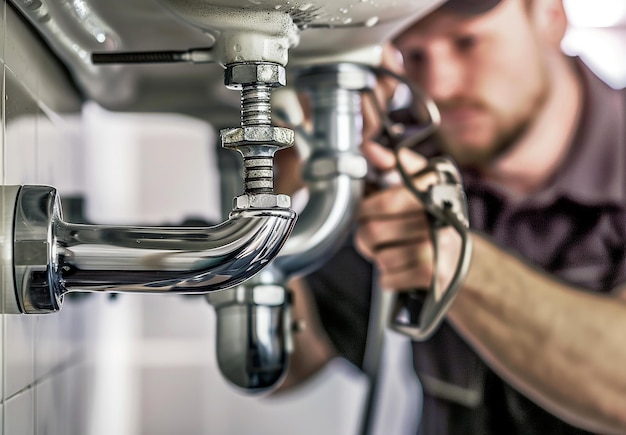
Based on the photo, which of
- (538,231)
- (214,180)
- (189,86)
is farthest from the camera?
(214,180)

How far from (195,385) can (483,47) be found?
2.10 feet

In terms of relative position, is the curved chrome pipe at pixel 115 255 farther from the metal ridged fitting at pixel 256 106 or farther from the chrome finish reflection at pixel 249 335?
the chrome finish reflection at pixel 249 335

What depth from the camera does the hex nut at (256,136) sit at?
0.43 m

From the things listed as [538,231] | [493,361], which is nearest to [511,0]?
[538,231]

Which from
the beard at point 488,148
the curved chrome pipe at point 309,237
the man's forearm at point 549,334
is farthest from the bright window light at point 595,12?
the curved chrome pipe at point 309,237

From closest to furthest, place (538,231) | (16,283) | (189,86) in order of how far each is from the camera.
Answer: (16,283) → (189,86) → (538,231)

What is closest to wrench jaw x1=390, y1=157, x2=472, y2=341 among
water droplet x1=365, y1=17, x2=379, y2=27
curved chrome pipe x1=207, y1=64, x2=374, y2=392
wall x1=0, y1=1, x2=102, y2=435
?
curved chrome pipe x1=207, y1=64, x2=374, y2=392

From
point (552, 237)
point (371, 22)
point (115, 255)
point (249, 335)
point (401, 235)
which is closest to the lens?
point (115, 255)

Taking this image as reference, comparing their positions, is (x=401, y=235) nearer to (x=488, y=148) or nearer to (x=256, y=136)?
(x=488, y=148)

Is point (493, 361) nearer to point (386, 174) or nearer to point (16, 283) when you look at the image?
point (386, 174)

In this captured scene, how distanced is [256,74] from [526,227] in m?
0.62

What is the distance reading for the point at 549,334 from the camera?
88cm

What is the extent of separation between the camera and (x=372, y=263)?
1011 millimetres

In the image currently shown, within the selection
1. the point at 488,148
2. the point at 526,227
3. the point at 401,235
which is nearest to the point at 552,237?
the point at 526,227
